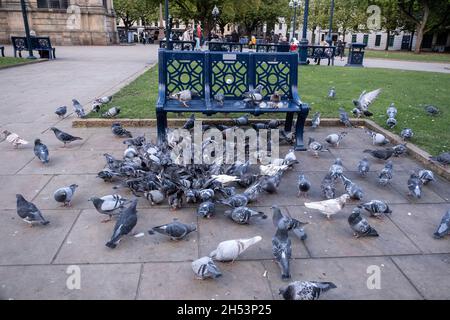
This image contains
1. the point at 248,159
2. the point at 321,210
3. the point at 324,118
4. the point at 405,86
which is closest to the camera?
the point at 321,210

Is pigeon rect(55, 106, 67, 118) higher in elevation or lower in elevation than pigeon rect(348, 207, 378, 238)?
higher

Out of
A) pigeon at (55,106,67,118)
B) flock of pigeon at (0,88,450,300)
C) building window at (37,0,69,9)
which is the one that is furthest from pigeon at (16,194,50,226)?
building window at (37,0,69,9)

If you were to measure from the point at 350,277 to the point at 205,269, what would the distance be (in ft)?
3.99

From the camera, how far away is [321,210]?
4.15m

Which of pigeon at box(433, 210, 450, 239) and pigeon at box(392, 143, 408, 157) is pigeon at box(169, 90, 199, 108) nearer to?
pigeon at box(392, 143, 408, 157)

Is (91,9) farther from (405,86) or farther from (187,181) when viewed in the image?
(187,181)

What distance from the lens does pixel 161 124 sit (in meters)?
6.25

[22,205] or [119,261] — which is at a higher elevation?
[22,205]

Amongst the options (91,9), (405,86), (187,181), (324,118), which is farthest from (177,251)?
(91,9)

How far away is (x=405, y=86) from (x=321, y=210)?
1117 cm

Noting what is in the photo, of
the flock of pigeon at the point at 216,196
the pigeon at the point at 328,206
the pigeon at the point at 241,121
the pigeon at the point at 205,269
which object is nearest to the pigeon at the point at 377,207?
the flock of pigeon at the point at 216,196

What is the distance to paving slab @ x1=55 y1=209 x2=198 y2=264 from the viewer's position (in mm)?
3414

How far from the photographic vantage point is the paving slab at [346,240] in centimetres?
362

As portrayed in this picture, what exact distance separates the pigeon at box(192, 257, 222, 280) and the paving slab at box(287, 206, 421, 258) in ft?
3.28
